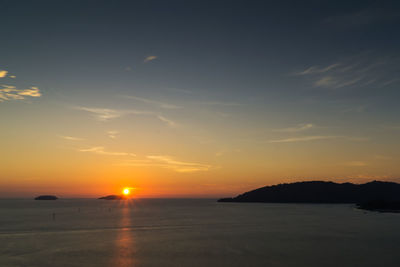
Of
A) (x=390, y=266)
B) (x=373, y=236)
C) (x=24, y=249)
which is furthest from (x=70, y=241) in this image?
(x=373, y=236)

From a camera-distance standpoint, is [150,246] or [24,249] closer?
[24,249]

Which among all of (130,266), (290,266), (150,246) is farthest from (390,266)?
(150,246)

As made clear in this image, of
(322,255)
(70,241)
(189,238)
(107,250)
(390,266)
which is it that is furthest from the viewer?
(189,238)

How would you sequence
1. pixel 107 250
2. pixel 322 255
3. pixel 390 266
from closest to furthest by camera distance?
pixel 390 266, pixel 322 255, pixel 107 250

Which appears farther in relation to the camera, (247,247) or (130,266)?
(247,247)

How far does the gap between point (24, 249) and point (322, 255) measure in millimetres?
48406

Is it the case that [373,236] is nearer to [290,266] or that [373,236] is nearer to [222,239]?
[222,239]

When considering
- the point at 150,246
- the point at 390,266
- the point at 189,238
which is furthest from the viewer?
the point at 189,238

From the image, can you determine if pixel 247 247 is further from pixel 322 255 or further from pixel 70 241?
pixel 70 241

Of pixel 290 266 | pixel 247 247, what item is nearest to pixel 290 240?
pixel 247 247

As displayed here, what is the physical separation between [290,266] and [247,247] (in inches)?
624

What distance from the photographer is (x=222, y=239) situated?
67.3 m

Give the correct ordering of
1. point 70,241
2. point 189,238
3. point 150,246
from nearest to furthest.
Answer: point 150,246 < point 70,241 < point 189,238

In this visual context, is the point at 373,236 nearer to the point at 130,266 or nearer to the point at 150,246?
the point at 150,246
